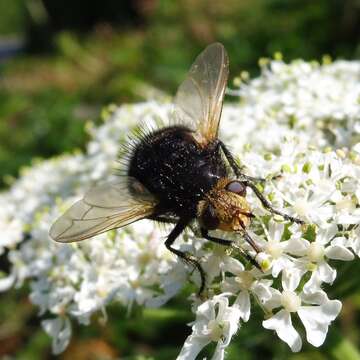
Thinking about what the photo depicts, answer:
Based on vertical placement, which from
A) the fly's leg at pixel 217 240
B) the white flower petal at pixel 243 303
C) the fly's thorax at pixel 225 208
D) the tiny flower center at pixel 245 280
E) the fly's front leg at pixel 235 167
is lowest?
the white flower petal at pixel 243 303

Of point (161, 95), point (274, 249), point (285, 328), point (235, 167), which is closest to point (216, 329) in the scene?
point (285, 328)

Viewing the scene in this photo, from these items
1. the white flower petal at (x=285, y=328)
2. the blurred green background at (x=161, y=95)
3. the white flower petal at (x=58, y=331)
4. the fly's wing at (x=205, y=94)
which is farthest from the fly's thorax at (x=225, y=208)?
the white flower petal at (x=58, y=331)

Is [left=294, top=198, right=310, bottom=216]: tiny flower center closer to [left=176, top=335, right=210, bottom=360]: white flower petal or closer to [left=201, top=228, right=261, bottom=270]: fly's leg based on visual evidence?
[left=201, top=228, right=261, bottom=270]: fly's leg

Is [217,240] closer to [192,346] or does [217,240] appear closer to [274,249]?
[274,249]

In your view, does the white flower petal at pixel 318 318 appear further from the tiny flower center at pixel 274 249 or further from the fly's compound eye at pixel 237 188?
the fly's compound eye at pixel 237 188

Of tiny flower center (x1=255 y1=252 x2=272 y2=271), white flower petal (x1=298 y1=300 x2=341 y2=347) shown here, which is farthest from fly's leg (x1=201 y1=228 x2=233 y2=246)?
white flower petal (x1=298 y1=300 x2=341 y2=347)

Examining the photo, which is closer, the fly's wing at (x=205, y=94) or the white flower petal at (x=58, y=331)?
the fly's wing at (x=205, y=94)

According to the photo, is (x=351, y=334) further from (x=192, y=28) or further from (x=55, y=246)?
(x=192, y=28)

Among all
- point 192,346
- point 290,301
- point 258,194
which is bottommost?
point 192,346
